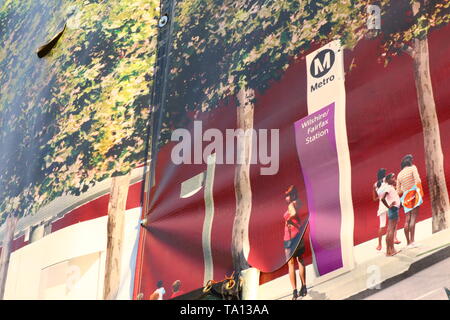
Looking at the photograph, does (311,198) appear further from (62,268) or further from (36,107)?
(36,107)

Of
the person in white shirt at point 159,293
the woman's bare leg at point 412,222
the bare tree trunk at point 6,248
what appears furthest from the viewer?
the bare tree trunk at point 6,248

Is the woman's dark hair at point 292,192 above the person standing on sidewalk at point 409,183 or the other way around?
above

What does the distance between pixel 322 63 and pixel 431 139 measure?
22.3 inches

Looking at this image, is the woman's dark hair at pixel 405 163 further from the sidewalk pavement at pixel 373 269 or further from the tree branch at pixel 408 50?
the tree branch at pixel 408 50

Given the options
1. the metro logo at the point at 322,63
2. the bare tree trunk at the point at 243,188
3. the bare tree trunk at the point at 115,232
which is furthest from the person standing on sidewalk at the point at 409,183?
the bare tree trunk at the point at 115,232

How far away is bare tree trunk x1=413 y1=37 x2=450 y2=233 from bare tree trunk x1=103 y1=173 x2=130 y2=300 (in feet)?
4.37

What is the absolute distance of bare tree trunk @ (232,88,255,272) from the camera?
256cm

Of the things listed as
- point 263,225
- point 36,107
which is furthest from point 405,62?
point 36,107

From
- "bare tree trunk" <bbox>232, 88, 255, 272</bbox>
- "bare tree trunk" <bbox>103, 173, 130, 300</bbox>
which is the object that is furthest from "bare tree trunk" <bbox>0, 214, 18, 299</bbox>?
"bare tree trunk" <bbox>232, 88, 255, 272</bbox>

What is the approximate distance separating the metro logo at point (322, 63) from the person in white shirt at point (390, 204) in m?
0.51

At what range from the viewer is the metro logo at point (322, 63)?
2.55 metres

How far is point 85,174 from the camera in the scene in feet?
10.6

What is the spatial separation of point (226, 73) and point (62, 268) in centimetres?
108

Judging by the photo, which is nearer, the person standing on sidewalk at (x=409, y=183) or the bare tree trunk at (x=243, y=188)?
the person standing on sidewalk at (x=409, y=183)
